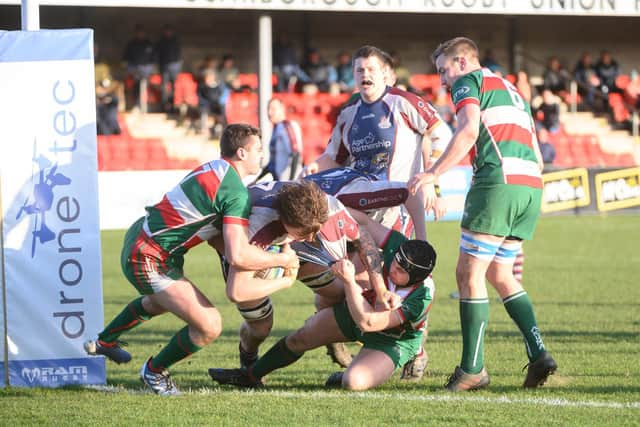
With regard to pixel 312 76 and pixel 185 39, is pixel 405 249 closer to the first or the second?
pixel 312 76

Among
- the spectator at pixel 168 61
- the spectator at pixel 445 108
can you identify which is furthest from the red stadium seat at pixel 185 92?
the spectator at pixel 445 108

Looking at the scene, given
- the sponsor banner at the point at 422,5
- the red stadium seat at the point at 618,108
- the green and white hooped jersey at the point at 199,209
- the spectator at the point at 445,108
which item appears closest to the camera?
the green and white hooped jersey at the point at 199,209

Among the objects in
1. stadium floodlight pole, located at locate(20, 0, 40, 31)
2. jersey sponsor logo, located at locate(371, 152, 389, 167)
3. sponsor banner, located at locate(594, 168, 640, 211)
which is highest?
stadium floodlight pole, located at locate(20, 0, 40, 31)

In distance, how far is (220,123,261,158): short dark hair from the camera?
5695mm

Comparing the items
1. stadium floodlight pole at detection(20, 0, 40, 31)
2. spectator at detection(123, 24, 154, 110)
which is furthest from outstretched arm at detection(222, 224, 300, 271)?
spectator at detection(123, 24, 154, 110)

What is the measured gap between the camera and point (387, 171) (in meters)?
6.96

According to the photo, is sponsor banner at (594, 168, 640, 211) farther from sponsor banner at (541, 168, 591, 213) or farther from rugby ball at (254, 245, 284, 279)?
rugby ball at (254, 245, 284, 279)

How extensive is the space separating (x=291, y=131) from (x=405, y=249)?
8.97 meters

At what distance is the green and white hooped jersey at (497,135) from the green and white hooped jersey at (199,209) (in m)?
1.38

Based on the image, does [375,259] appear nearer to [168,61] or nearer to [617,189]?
[617,189]

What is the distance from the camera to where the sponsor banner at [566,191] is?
20.1 meters

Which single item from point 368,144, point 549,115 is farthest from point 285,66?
point 368,144

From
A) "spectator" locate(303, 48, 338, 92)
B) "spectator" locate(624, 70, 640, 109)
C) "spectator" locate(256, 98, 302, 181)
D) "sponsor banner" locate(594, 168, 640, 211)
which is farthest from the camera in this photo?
"spectator" locate(624, 70, 640, 109)

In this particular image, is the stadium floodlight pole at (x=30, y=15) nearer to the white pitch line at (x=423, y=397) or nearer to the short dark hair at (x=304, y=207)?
the short dark hair at (x=304, y=207)
